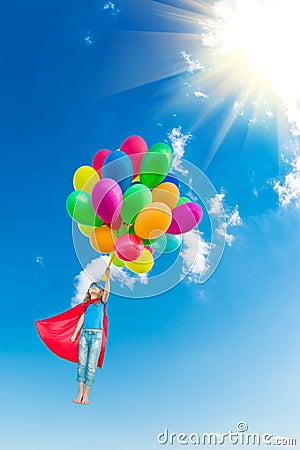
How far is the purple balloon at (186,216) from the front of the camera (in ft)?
15.9

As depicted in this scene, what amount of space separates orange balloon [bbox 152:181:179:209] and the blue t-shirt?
144 centimetres

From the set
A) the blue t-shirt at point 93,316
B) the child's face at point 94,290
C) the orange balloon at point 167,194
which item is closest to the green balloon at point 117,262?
the child's face at point 94,290

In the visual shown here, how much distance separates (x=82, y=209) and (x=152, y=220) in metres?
0.84

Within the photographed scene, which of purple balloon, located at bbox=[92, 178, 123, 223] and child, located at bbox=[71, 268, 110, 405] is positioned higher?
purple balloon, located at bbox=[92, 178, 123, 223]

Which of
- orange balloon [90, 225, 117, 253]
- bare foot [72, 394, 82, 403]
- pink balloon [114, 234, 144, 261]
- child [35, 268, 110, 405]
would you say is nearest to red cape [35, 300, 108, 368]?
child [35, 268, 110, 405]

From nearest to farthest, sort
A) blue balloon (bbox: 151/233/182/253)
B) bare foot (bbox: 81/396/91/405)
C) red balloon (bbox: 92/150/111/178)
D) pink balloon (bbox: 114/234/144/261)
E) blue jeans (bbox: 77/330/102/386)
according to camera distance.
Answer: pink balloon (bbox: 114/234/144/261), bare foot (bbox: 81/396/91/405), blue jeans (bbox: 77/330/102/386), blue balloon (bbox: 151/233/182/253), red balloon (bbox: 92/150/111/178)

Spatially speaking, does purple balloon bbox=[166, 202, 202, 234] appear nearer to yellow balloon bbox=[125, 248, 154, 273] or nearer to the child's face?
yellow balloon bbox=[125, 248, 154, 273]

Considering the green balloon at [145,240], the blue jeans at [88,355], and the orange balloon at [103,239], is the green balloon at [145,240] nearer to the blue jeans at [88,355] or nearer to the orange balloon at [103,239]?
the orange balloon at [103,239]

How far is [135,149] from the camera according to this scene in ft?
16.2

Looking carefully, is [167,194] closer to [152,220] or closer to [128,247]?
[152,220]

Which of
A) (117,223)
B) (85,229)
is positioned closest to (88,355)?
(85,229)

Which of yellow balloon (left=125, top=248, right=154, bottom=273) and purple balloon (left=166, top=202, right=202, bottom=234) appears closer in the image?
purple balloon (left=166, top=202, right=202, bottom=234)

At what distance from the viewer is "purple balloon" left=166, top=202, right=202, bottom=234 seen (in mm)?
4836

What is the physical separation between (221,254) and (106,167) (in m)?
1.65
